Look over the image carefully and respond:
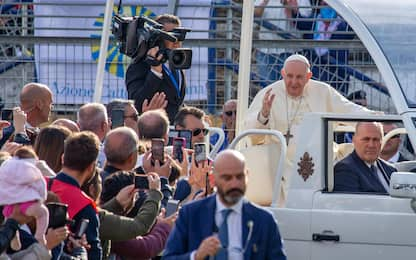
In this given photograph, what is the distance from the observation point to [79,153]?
8602 millimetres

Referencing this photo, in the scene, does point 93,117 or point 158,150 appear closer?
point 158,150

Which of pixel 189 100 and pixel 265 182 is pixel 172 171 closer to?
pixel 265 182

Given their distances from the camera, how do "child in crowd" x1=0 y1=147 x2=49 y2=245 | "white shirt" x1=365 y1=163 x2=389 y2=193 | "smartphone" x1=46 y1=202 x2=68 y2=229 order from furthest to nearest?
"white shirt" x1=365 y1=163 x2=389 y2=193 → "smartphone" x1=46 y1=202 x2=68 y2=229 → "child in crowd" x1=0 y1=147 x2=49 y2=245

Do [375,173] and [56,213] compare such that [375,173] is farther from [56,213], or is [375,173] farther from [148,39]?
[148,39]

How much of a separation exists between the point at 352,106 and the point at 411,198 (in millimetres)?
2188

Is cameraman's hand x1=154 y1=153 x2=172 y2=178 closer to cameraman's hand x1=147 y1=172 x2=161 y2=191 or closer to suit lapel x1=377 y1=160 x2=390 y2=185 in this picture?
cameraman's hand x1=147 y1=172 x2=161 y2=191

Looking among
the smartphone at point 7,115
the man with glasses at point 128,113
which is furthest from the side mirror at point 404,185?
the smartphone at point 7,115

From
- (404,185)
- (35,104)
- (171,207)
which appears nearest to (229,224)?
(171,207)

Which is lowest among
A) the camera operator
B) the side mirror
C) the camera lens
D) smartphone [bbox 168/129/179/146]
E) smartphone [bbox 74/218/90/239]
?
smartphone [bbox 74/218/90/239]

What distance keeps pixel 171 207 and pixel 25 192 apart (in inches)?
76.3

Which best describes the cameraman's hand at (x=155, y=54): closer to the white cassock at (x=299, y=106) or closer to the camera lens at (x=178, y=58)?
the camera lens at (x=178, y=58)

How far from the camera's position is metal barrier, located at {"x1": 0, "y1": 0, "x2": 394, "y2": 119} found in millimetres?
16750

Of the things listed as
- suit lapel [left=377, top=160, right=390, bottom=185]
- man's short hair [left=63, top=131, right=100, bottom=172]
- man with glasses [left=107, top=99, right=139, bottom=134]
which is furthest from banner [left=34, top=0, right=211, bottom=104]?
man's short hair [left=63, top=131, right=100, bottom=172]

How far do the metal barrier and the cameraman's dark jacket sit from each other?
307cm
